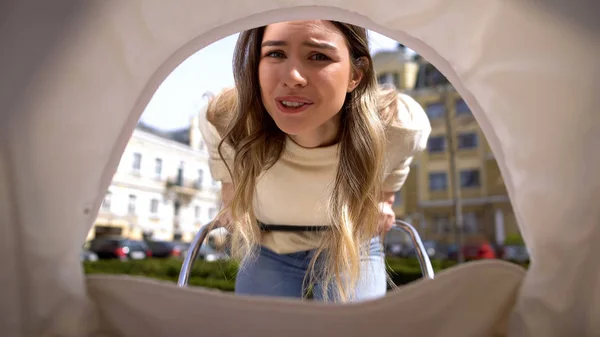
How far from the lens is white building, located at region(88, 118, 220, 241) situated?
20656mm

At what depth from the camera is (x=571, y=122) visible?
Result: 1.98 feet

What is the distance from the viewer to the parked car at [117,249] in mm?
15844

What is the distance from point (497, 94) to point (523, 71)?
0.07m

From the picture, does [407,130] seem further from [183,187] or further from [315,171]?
[183,187]

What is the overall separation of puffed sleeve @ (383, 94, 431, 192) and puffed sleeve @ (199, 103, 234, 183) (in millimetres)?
517

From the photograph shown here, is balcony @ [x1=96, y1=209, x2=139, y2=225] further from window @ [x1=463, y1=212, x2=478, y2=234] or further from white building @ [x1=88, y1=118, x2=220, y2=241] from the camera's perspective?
window @ [x1=463, y1=212, x2=478, y2=234]

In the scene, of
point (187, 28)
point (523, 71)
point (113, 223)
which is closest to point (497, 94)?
point (523, 71)

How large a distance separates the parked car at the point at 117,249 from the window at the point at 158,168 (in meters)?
6.62

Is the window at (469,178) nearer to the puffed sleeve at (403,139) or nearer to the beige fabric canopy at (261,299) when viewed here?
the puffed sleeve at (403,139)

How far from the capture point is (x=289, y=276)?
65.4 inches

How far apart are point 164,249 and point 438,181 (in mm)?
10557

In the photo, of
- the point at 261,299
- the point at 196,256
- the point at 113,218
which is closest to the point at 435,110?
the point at 113,218

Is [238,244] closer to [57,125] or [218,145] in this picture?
[218,145]

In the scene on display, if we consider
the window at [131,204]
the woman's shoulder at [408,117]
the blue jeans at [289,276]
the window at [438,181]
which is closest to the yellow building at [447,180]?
the window at [438,181]
